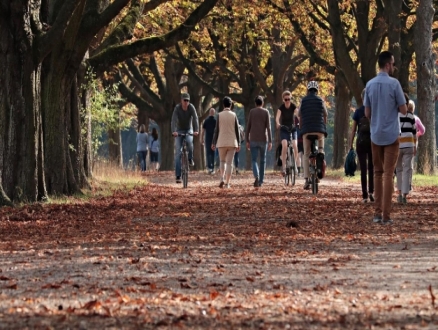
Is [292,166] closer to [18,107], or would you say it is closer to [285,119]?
[285,119]

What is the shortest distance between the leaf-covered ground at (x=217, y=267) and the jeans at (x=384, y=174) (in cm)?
30

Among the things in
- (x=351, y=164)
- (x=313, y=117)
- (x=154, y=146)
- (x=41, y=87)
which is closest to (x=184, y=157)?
(x=313, y=117)

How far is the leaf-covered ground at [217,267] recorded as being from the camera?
6.96 m

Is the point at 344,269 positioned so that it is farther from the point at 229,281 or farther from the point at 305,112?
the point at 305,112

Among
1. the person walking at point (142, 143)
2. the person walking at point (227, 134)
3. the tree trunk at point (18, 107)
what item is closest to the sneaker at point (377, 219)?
the tree trunk at point (18, 107)

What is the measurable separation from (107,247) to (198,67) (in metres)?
40.2

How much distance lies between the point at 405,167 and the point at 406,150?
10.8 inches

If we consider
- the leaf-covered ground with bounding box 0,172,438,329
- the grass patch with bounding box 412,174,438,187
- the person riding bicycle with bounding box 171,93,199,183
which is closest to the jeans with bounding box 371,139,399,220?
the leaf-covered ground with bounding box 0,172,438,329

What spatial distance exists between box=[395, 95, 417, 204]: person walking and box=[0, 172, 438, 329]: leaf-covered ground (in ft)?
1.82

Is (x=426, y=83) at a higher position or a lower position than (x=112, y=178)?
higher

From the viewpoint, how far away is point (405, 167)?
1897cm

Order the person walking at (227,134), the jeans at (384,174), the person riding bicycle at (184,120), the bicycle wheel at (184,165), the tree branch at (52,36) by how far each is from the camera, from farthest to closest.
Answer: the bicycle wheel at (184,165) < the person riding bicycle at (184,120) < the person walking at (227,134) < the tree branch at (52,36) < the jeans at (384,174)

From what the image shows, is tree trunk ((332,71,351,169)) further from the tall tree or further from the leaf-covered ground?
the leaf-covered ground

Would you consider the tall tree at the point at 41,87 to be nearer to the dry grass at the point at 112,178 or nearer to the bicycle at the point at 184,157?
the dry grass at the point at 112,178
